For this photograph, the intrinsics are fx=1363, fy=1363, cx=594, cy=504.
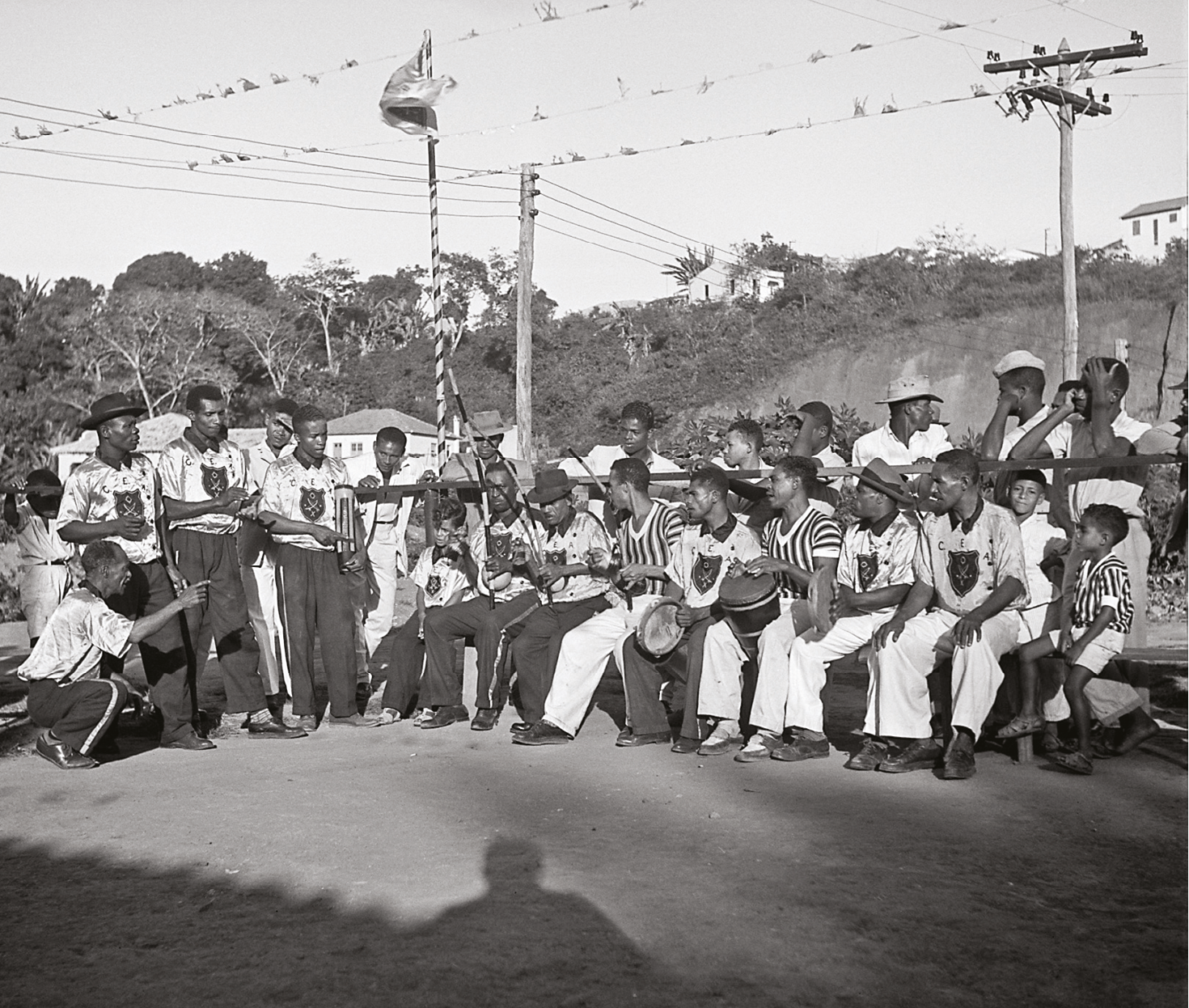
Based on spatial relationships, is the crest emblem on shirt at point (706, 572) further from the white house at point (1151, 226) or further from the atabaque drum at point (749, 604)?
the white house at point (1151, 226)

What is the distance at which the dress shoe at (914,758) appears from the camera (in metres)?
6.89

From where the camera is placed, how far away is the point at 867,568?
24.5ft

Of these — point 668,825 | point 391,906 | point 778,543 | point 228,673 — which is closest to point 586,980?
point 391,906

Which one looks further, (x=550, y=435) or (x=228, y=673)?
(x=550, y=435)

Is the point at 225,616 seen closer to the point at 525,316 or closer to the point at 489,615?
the point at 489,615

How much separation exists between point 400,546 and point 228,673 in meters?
2.33

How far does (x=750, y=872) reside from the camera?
5273 mm

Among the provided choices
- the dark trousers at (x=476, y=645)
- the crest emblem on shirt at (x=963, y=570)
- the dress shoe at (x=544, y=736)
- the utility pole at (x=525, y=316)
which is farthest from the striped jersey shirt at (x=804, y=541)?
the utility pole at (x=525, y=316)

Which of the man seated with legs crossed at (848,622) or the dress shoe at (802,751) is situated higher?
the man seated with legs crossed at (848,622)

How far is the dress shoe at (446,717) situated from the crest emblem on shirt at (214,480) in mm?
1937

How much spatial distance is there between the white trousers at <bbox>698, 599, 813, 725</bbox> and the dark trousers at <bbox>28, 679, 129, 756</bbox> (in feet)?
10.8

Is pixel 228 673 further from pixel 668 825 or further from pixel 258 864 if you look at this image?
pixel 668 825

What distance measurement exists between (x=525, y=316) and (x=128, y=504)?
14.4m

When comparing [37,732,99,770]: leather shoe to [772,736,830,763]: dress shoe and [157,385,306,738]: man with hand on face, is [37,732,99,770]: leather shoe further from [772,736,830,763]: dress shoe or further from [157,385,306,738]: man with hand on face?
[772,736,830,763]: dress shoe
